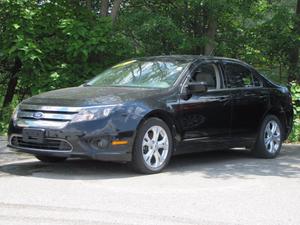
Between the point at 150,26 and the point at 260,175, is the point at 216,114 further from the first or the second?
the point at 150,26

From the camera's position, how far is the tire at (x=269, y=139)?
10148mm

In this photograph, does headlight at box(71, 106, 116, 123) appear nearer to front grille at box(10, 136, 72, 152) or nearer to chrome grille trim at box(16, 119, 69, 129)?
chrome grille trim at box(16, 119, 69, 129)

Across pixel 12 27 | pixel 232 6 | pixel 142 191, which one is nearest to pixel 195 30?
pixel 232 6

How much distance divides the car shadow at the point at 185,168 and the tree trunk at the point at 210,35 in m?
4.85

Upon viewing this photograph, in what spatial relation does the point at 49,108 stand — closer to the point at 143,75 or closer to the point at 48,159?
the point at 48,159

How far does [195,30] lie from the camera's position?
50.2 ft

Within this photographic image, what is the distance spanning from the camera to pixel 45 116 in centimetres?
782

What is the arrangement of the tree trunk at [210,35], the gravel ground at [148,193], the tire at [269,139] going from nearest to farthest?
the gravel ground at [148,193]
the tire at [269,139]
the tree trunk at [210,35]

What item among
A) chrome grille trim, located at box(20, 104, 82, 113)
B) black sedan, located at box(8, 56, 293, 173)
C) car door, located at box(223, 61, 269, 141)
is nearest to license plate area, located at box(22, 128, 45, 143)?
black sedan, located at box(8, 56, 293, 173)

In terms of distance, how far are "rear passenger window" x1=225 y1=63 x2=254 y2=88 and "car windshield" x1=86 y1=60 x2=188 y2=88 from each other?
0.95m

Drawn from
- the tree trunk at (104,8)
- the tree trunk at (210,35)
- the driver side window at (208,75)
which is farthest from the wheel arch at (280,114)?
the tree trunk at (104,8)

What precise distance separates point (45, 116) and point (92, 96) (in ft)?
2.10

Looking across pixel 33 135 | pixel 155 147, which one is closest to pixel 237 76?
pixel 155 147

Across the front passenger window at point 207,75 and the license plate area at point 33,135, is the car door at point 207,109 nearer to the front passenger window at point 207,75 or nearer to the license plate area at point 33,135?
the front passenger window at point 207,75
